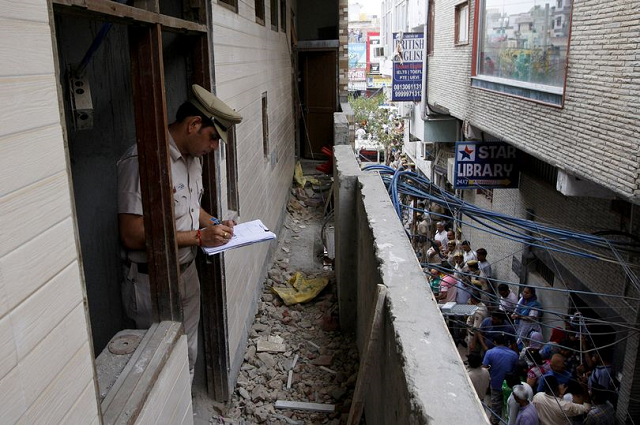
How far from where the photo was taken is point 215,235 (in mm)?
3574

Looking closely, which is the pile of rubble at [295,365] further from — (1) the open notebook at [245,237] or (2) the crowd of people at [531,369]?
(1) the open notebook at [245,237]

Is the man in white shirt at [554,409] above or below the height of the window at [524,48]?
below

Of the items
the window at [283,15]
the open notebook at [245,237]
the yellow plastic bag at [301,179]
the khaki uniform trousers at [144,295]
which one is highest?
the window at [283,15]

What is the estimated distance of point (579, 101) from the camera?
8.07 metres

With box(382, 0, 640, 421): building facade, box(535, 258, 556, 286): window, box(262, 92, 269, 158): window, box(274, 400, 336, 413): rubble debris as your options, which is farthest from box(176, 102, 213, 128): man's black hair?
box(535, 258, 556, 286): window

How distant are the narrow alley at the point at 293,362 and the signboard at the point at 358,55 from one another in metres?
44.4

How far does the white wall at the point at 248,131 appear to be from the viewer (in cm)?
503

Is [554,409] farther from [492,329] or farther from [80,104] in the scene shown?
[80,104]

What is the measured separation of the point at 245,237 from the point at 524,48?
8.63m

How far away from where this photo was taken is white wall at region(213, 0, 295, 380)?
16.5ft

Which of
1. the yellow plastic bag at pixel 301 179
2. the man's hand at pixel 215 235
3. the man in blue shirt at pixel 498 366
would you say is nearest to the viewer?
the man's hand at pixel 215 235

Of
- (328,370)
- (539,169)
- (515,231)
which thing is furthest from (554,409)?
(539,169)

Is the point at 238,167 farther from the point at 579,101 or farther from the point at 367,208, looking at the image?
the point at 579,101

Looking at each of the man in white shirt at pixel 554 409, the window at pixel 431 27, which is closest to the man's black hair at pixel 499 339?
the man in white shirt at pixel 554 409
